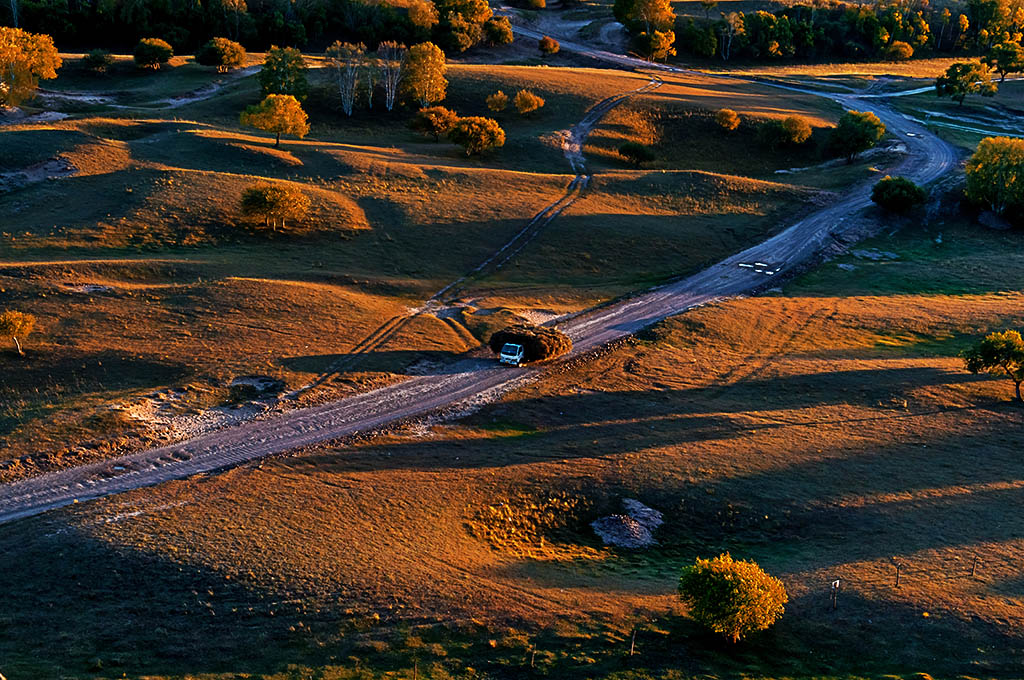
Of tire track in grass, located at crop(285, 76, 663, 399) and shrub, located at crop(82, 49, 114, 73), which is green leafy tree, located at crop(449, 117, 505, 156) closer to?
tire track in grass, located at crop(285, 76, 663, 399)

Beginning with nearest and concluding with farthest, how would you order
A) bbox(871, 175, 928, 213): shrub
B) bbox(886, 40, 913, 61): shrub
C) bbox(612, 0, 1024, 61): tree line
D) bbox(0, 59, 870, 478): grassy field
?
bbox(0, 59, 870, 478): grassy field → bbox(871, 175, 928, 213): shrub → bbox(612, 0, 1024, 61): tree line → bbox(886, 40, 913, 61): shrub

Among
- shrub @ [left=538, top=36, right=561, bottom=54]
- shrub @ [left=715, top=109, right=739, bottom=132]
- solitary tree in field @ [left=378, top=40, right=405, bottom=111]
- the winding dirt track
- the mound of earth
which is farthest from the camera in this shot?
shrub @ [left=538, top=36, right=561, bottom=54]

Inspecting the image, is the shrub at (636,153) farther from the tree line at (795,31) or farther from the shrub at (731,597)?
the shrub at (731,597)

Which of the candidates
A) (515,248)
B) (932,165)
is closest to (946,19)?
(932,165)

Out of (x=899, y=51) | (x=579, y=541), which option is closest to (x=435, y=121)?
(x=579, y=541)

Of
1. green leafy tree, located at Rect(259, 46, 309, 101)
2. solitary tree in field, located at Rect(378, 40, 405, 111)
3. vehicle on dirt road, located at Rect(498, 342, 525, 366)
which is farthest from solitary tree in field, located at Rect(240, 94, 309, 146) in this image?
vehicle on dirt road, located at Rect(498, 342, 525, 366)

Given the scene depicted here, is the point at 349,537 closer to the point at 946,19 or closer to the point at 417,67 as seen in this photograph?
the point at 417,67

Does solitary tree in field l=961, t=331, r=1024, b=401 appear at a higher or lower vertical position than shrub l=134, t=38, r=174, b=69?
lower
